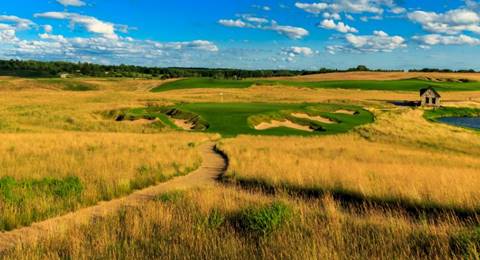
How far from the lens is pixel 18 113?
186ft

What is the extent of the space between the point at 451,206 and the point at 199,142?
26797 mm

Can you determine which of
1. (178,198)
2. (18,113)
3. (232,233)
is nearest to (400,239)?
(232,233)

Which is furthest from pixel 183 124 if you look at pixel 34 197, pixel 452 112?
pixel 452 112

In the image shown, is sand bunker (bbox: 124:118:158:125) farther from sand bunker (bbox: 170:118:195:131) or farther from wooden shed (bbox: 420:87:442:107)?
wooden shed (bbox: 420:87:442:107)

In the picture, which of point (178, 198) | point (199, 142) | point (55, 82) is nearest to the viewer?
point (178, 198)

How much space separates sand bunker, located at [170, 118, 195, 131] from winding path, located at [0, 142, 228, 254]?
24540 millimetres

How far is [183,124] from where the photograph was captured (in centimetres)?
5159

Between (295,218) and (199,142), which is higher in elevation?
(295,218)

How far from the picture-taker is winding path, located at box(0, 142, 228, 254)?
834cm

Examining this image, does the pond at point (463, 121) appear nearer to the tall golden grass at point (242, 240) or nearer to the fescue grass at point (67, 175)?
the fescue grass at point (67, 175)

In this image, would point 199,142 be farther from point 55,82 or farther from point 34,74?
point 34,74

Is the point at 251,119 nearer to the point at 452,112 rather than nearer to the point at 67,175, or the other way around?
the point at 67,175

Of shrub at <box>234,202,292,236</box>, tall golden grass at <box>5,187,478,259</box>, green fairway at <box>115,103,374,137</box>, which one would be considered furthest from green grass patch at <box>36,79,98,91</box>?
shrub at <box>234,202,292,236</box>

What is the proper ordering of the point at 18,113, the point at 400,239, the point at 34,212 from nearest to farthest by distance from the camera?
the point at 400,239, the point at 34,212, the point at 18,113
